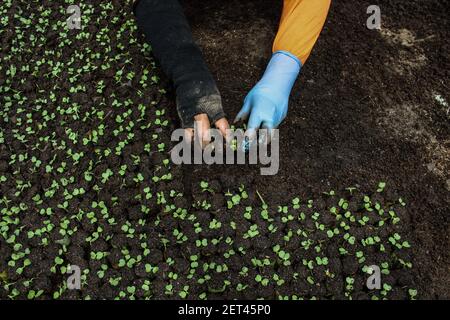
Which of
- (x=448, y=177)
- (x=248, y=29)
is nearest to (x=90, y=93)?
(x=248, y=29)

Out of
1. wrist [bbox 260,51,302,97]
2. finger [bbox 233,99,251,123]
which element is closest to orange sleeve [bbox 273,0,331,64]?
wrist [bbox 260,51,302,97]

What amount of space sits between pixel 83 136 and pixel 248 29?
1.41 metres

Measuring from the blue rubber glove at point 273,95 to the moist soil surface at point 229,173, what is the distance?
0.57 feet

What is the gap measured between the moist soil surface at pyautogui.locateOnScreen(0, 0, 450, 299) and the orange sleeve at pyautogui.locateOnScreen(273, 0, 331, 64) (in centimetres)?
29

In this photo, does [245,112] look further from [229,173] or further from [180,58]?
[180,58]

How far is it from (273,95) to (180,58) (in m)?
0.62

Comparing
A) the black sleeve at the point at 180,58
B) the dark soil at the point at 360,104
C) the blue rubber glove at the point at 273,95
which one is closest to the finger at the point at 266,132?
the blue rubber glove at the point at 273,95

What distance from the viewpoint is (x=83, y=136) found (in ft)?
8.86

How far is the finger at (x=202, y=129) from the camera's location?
8.25ft

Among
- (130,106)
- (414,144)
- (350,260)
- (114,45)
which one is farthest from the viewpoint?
(114,45)

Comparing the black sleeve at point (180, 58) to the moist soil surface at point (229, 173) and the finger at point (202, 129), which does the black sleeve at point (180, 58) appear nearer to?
the finger at point (202, 129)

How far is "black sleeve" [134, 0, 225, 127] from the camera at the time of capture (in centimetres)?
254

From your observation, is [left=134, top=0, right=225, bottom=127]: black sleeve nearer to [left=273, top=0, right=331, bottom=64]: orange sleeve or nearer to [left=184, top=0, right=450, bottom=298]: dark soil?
[left=184, top=0, right=450, bottom=298]: dark soil

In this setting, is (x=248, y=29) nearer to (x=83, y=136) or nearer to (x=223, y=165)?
(x=223, y=165)
